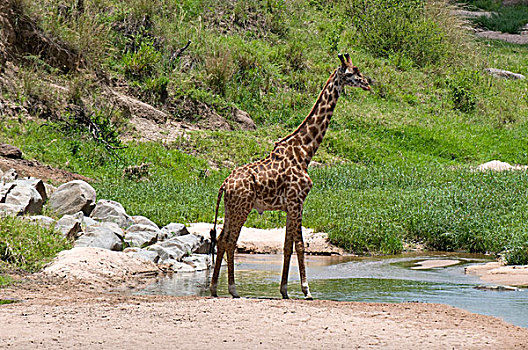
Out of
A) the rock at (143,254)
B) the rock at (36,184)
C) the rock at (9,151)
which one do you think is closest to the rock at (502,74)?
the rock at (9,151)

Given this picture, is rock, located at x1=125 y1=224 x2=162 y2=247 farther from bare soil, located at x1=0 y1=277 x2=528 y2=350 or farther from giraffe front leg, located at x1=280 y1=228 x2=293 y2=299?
giraffe front leg, located at x1=280 y1=228 x2=293 y2=299

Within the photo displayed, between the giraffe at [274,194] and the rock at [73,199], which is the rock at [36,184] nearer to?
the rock at [73,199]

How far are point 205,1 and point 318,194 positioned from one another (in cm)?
1830

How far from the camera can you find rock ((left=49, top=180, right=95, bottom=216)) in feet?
47.4

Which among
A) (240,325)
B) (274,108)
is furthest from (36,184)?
(274,108)

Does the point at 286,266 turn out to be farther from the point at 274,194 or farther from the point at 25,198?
the point at 25,198

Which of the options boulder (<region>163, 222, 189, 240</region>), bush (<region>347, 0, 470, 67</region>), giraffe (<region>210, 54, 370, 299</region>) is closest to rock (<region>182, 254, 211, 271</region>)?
boulder (<region>163, 222, 189, 240</region>)

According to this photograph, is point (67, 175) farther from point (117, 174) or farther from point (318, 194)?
point (318, 194)

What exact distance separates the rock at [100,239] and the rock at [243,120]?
50.2 feet

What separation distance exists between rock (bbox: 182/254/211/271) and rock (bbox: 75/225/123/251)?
1.26 metres

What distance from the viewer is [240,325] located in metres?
A: 7.46

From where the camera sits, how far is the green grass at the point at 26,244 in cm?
1094

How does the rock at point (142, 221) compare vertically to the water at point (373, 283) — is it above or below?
above

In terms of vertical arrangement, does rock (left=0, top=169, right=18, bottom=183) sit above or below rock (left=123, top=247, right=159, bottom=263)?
above
